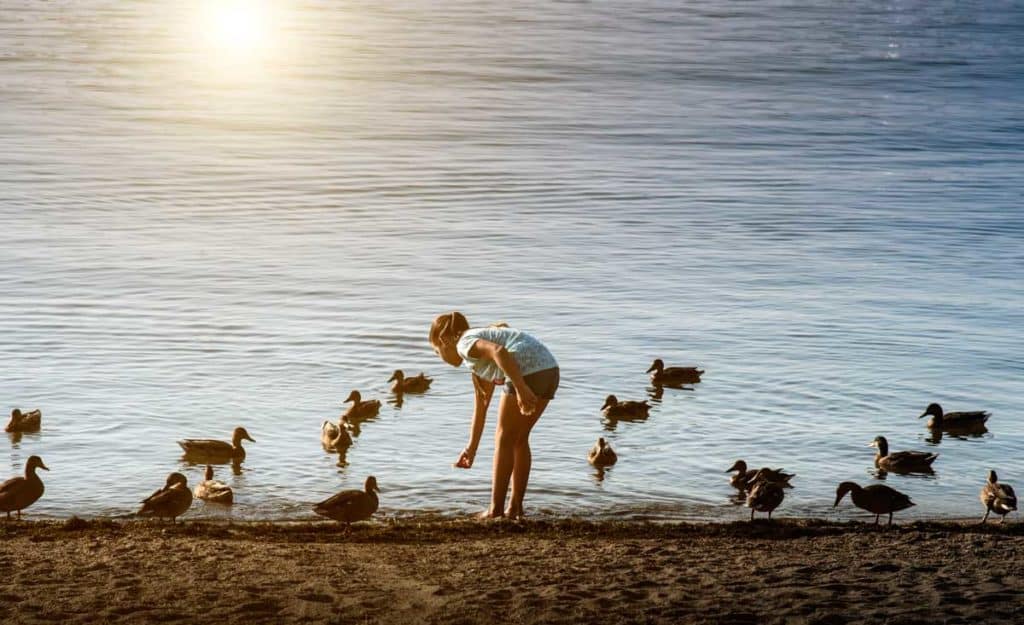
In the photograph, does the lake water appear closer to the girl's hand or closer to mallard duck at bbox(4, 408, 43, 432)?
mallard duck at bbox(4, 408, 43, 432)

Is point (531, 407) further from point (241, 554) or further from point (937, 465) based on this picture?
point (937, 465)

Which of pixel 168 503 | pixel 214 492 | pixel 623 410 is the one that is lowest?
pixel 168 503

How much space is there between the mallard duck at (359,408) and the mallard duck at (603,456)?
3041 millimetres

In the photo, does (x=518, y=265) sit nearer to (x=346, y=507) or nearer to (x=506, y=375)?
(x=346, y=507)

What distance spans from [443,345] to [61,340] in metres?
10.7

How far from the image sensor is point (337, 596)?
903 centimetres

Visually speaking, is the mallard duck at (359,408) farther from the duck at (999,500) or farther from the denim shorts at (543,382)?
the duck at (999,500)

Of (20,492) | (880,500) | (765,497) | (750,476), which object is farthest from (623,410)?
(20,492)

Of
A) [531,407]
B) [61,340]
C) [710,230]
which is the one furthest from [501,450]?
[710,230]

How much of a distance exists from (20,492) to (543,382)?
4.68 meters

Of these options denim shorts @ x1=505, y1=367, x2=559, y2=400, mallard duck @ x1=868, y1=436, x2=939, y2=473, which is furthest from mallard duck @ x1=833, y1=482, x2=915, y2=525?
denim shorts @ x1=505, y1=367, x2=559, y2=400

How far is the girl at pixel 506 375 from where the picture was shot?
1056 centimetres

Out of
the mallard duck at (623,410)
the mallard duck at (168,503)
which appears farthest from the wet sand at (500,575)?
the mallard duck at (623,410)

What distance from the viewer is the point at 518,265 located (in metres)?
26.7
